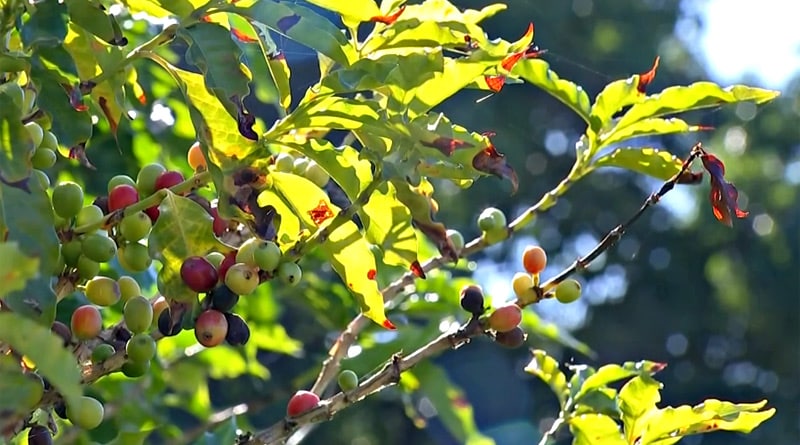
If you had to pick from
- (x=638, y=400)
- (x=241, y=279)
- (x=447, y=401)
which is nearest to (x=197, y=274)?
(x=241, y=279)

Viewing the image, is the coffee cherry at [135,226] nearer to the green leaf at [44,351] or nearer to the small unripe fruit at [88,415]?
the small unripe fruit at [88,415]

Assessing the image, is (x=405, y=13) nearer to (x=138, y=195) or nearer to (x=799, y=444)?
(x=138, y=195)

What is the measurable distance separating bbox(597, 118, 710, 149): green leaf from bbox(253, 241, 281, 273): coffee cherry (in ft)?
1.08

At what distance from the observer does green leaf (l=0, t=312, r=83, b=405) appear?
44 centimetres

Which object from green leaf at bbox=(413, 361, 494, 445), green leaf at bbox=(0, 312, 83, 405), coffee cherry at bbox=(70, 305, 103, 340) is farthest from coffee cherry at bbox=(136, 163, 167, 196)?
green leaf at bbox=(413, 361, 494, 445)

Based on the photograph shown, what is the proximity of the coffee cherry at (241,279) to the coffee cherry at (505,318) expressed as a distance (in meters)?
0.17

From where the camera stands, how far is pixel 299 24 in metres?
0.66

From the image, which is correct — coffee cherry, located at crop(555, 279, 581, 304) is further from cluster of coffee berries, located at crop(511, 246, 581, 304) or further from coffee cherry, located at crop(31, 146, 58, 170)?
coffee cherry, located at crop(31, 146, 58, 170)

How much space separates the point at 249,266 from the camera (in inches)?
27.2

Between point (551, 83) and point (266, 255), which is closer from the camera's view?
point (266, 255)

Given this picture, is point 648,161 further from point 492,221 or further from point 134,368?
point 134,368

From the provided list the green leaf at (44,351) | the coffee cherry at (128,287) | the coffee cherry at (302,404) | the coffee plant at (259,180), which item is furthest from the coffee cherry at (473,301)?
the green leaf at (44,351)

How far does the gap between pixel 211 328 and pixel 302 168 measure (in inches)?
6.4

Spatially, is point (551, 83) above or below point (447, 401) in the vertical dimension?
above
